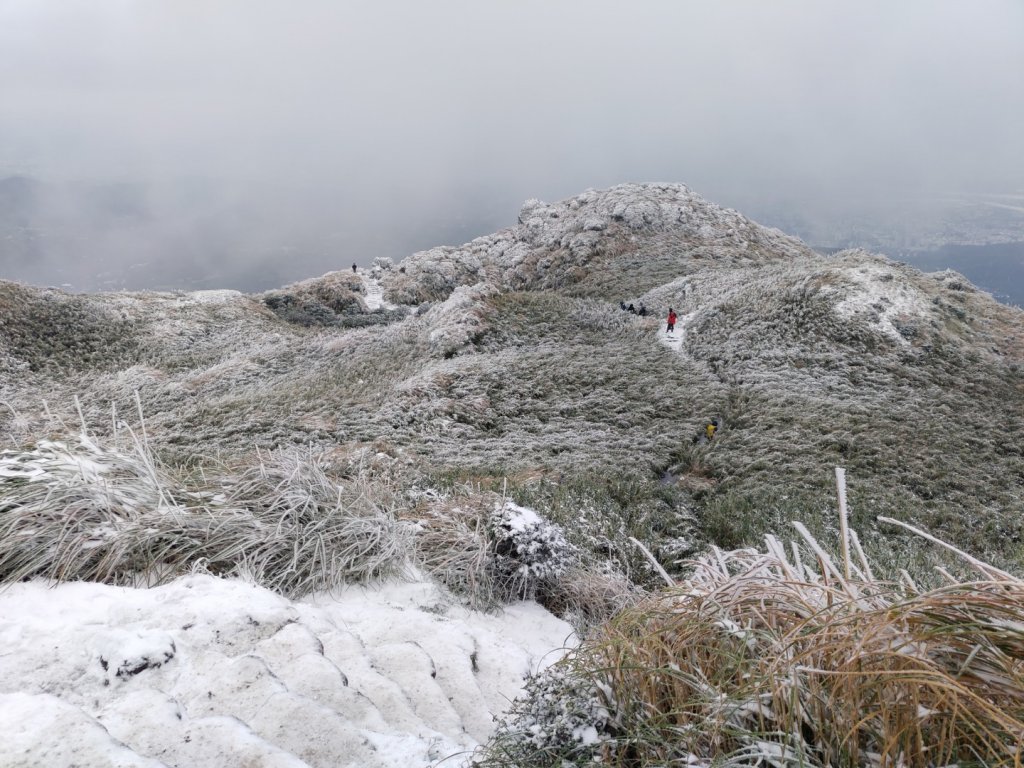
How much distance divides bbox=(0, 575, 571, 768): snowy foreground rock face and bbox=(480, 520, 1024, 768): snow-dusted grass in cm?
61

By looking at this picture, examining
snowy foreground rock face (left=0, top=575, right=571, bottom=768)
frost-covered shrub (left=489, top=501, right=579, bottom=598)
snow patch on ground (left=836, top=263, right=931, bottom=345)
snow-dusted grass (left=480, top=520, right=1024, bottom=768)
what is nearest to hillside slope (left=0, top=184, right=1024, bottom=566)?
snow patch on ground (left=836, top=263, right=931, bottom=345)

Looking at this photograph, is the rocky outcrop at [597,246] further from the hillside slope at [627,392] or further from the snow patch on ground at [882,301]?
the snow patch on ground at [882,301]

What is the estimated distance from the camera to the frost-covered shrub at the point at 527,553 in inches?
170

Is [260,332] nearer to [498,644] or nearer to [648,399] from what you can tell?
[648,399]

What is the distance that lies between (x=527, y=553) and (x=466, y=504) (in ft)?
4.09

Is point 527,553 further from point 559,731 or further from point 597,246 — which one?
point 597,246

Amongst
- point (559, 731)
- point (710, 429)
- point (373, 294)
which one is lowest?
point (373, 294)

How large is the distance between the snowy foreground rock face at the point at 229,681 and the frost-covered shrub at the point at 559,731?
210 millimetres

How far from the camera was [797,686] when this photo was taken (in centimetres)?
149

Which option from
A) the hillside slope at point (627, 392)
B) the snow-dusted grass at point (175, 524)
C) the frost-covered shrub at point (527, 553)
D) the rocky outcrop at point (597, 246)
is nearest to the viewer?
the snow-dusted grass at point (175, 524)

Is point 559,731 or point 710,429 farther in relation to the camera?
point 710,429

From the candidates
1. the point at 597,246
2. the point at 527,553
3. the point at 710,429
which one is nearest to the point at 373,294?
the point at 597,246

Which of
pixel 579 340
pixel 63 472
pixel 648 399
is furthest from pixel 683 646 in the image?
pixel 579 340

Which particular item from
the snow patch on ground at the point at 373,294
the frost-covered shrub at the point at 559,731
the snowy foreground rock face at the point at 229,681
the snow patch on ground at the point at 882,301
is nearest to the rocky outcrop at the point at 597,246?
the snow patch on ground at the point at 373,294
